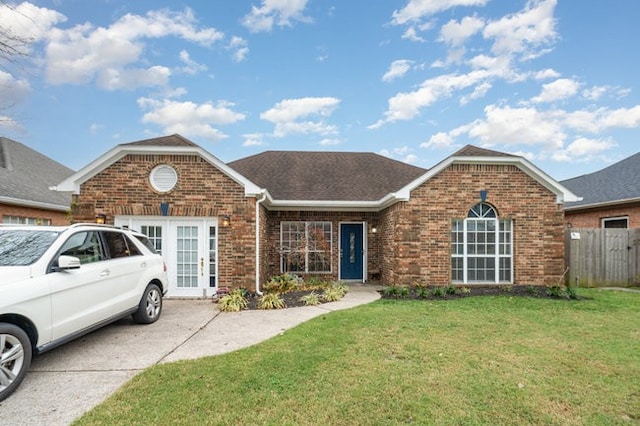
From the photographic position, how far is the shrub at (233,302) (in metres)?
7.43

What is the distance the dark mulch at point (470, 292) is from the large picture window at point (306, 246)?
3.14 m

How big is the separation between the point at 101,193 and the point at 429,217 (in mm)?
9379

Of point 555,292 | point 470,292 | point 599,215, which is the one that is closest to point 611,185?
point 599,215

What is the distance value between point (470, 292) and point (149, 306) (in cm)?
822

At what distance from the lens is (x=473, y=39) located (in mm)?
12672

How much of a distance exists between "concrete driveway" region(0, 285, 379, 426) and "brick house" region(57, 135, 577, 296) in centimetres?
194

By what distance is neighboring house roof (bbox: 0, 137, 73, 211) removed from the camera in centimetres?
1155

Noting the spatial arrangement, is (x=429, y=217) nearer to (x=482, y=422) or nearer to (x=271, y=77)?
(x=482, y=422)

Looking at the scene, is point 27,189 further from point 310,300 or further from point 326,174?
point 310,300

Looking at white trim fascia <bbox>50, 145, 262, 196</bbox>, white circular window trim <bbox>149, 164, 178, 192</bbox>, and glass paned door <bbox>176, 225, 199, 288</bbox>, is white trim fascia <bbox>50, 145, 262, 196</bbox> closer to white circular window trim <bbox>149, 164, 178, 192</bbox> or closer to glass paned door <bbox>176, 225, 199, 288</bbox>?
white circular window trim <bbox>149, 164, 178, 192</bbox>

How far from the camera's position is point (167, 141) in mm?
8930

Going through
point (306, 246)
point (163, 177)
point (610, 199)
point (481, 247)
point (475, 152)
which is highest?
point (475, 152)

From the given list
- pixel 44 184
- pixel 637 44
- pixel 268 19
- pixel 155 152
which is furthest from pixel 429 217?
pixel 44 184

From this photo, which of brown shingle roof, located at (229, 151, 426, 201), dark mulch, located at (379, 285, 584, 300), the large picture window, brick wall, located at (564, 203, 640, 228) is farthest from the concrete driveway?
brick wall, located at (564, 203, 640, 228)
